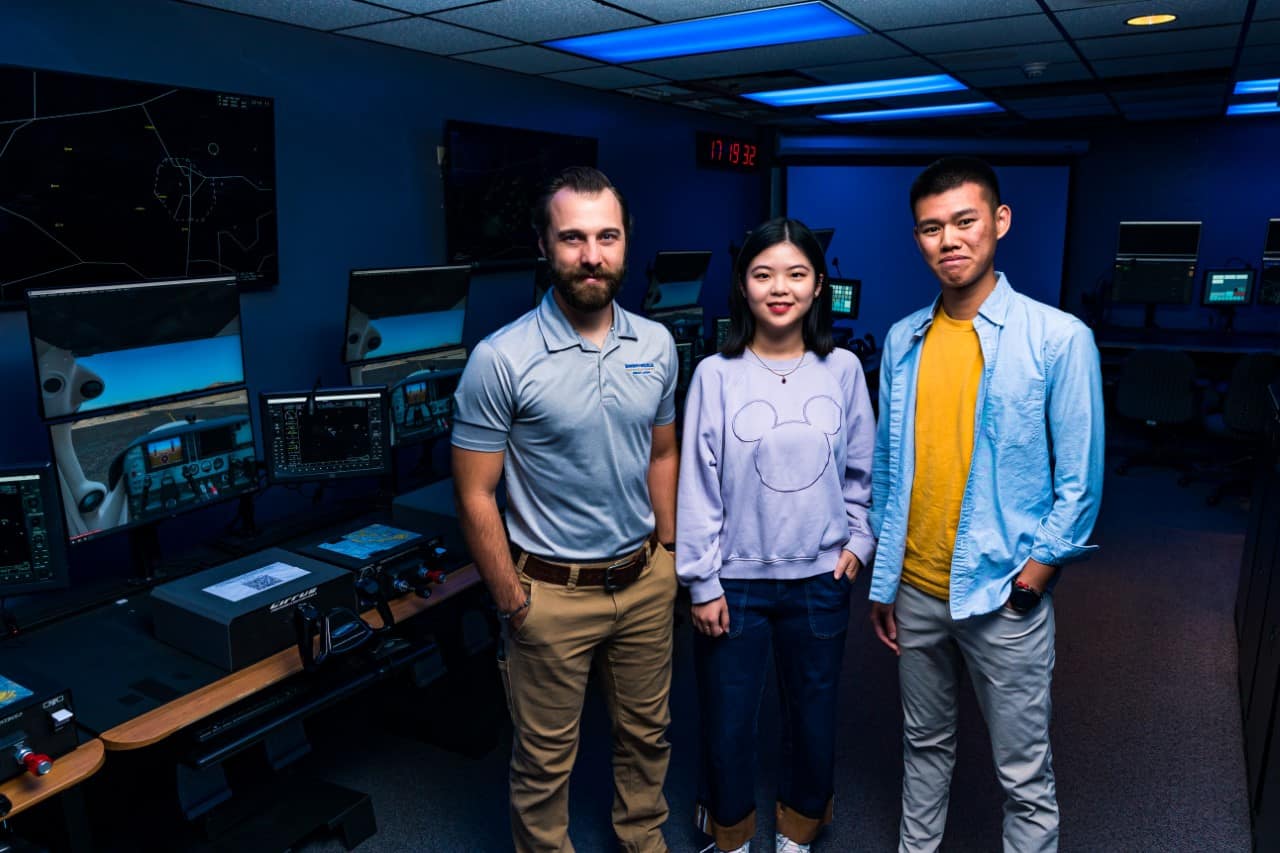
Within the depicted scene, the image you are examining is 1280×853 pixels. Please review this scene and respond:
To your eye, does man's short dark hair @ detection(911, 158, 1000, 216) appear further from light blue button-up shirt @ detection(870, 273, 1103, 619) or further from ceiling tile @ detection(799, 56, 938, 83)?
ceiling tile @ detection(799, 56, 938, 83)

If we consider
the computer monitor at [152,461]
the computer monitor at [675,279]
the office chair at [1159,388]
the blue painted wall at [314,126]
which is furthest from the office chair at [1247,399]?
the computer monitor at [152,461]

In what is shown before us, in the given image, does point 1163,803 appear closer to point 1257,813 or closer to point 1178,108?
point 1257,813

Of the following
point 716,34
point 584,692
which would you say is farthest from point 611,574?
point 716,34

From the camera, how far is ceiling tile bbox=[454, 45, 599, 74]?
3822 millimetres

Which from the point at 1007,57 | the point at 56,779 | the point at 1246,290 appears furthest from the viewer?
the point at 1246,290

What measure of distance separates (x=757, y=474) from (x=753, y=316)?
1.09 ft

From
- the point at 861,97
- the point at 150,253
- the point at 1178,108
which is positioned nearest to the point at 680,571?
the point at 150,253

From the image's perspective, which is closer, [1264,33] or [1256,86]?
[1264,33]

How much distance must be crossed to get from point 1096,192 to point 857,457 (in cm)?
611

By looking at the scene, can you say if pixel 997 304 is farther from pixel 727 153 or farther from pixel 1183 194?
pixel 1183 194

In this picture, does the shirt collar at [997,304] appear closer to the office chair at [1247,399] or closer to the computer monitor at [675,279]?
the computer monitor at [675,279]

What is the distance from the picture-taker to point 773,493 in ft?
5.97

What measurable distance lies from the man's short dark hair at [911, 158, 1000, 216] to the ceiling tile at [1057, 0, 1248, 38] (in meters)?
2.02

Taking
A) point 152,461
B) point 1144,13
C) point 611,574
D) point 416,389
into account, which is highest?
point 1144,13
